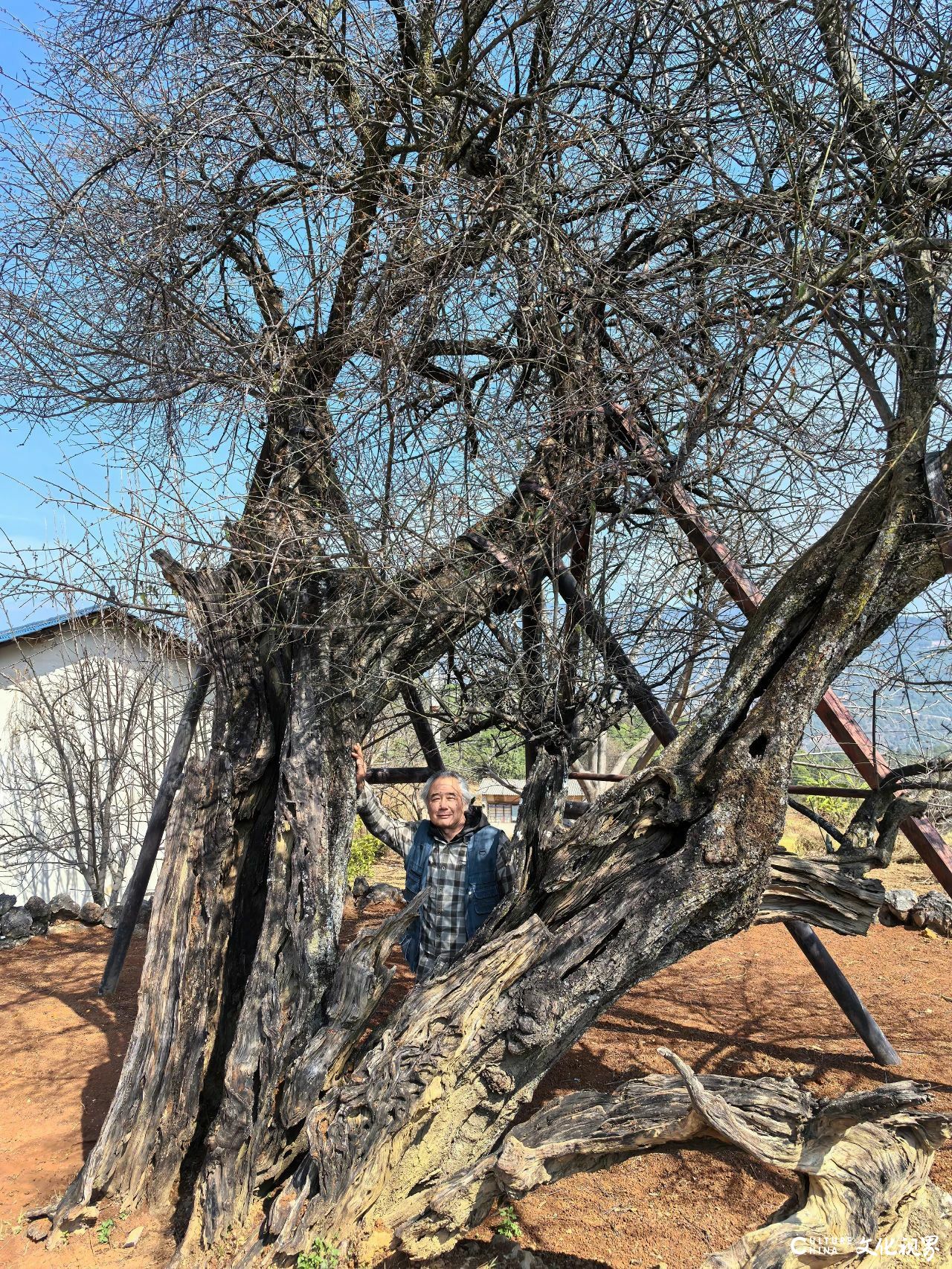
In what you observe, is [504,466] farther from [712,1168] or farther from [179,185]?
[712,1168]

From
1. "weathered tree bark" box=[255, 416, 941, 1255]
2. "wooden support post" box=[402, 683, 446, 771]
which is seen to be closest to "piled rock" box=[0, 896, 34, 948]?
"wooden support post" box=[402, 683, 446, 771]

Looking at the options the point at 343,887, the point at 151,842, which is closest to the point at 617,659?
the point at 343,887

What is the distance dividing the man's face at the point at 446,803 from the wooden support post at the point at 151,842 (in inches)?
88.6

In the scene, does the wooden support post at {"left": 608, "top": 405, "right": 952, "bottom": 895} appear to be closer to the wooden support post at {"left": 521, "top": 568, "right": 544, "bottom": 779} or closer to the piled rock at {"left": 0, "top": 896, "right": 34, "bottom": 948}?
the wooden support post at {"left": 521, "top": 568, "right": 544, "bottom": 779}

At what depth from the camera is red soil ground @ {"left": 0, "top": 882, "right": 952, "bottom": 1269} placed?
346 centimetres

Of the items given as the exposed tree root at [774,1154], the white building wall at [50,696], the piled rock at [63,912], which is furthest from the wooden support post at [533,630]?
the white building wall at [50,696]

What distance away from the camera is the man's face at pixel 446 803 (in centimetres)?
402

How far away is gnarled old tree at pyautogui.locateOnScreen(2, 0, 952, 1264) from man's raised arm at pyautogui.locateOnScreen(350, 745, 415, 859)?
12 cm

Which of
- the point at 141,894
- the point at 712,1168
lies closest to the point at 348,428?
the point at 712,1168

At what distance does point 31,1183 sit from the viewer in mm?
4059

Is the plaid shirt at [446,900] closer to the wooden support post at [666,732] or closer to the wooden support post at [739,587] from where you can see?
the wooden support post at [666,732]

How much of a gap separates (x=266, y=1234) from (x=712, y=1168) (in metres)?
1.84

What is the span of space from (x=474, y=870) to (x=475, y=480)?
5.76 ft

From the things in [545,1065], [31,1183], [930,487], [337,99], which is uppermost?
[337,99]
